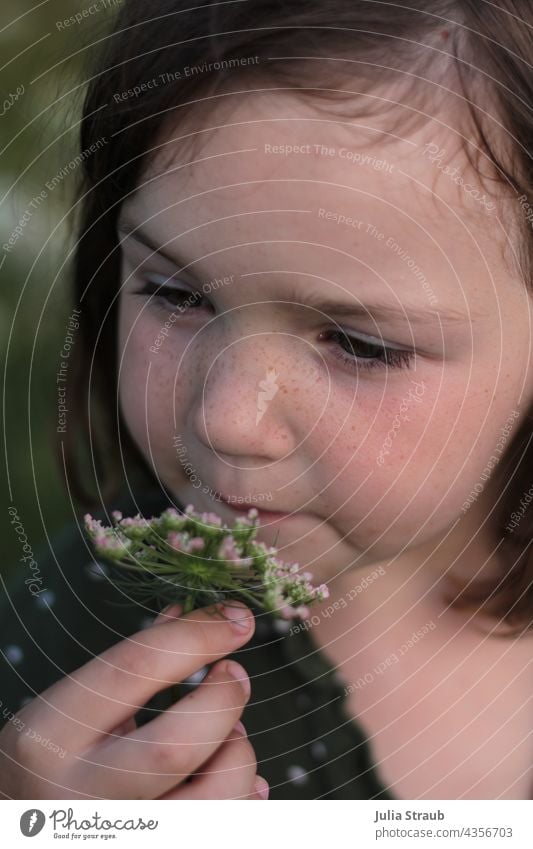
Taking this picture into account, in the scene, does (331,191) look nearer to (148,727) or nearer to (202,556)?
(202,556)

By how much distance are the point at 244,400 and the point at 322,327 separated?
81mm

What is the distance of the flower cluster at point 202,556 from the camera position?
0.63 meters

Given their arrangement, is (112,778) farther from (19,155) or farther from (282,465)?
(19,155)

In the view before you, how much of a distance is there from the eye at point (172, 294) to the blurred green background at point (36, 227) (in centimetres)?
24

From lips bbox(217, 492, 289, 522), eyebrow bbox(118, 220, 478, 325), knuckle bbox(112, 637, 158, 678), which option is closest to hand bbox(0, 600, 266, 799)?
knuckle bbox(112, 637, 158, 678)

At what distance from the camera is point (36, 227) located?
1.21 metres

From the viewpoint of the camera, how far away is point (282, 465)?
29.5 inches

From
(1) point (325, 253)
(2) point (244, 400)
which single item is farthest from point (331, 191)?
(2) point (244, 400)

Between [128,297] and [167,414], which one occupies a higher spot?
[128,297]

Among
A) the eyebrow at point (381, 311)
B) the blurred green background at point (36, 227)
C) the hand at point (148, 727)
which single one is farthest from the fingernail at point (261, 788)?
the blurred green background at point (36, 227)

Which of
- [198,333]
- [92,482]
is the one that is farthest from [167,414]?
[92,482]

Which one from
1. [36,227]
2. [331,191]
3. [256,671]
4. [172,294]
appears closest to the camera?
[331,191]

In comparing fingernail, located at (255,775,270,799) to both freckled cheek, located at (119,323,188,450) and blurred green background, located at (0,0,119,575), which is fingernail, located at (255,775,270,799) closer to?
freckled cheek, located at (119,323,188,450)
